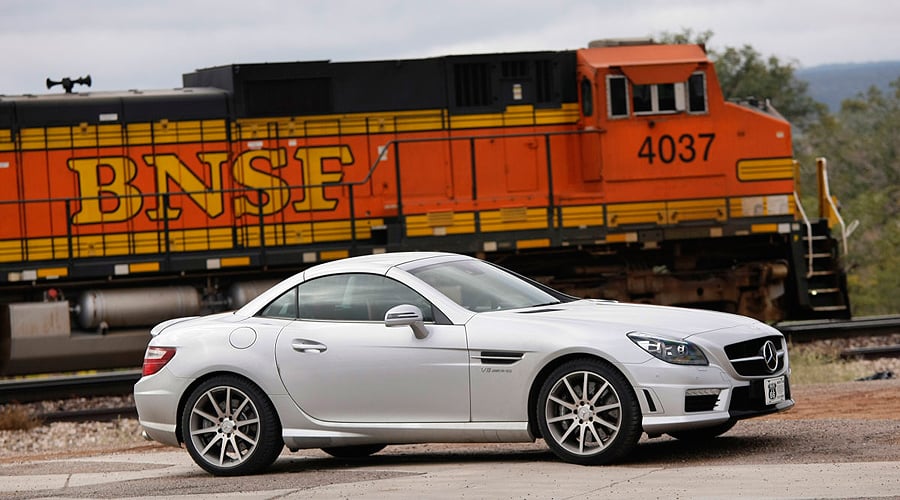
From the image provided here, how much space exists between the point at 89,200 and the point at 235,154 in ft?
5.95

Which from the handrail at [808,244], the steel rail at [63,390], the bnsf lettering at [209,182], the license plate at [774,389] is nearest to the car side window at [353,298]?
the license plate at [774,389]

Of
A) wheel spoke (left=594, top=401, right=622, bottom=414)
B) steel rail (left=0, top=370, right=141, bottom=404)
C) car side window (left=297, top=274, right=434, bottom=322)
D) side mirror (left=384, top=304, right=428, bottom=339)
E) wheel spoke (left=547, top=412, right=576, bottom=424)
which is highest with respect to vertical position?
car side window (left=297, top=274, right=434, bottom=322)

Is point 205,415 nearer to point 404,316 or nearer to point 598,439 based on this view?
point 404,316

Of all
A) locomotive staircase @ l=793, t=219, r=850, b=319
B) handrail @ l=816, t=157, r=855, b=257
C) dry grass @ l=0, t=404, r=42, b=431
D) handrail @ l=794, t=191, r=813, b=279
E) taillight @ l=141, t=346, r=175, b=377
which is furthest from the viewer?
handrail @ l=816, t=157, r=855, b=257

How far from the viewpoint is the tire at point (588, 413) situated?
724 centimetres

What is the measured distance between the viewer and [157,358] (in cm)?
838

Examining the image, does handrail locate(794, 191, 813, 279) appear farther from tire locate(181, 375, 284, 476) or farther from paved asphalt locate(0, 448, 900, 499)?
tire locate(181, 375, 284, 476)

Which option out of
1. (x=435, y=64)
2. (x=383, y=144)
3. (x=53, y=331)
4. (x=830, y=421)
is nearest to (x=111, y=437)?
(x=53, y=331)

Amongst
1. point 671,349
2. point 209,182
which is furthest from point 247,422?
point 209,182

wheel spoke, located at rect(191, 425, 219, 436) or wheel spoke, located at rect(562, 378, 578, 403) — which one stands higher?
wheel spoke, located at rect(562, 378, 578, 403)

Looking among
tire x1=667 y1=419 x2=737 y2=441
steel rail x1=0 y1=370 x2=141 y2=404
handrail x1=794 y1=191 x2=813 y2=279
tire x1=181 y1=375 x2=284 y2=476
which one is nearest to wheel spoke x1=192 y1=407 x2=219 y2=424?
tire x1=181 y1=375 x2=284 y2=476

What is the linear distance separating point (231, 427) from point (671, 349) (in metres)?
2.81

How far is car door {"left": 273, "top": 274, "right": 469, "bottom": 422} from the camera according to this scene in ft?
25.2

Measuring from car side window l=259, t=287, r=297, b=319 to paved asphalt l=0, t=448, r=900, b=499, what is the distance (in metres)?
1.00
